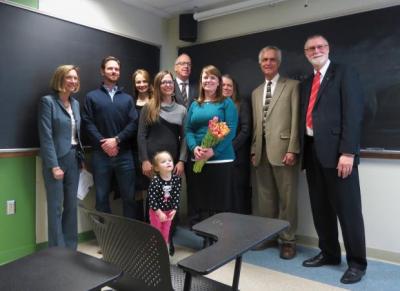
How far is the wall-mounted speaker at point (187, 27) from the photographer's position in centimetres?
370

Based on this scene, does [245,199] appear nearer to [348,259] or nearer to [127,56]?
[348,259]

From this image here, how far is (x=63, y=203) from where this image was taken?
2695 mm

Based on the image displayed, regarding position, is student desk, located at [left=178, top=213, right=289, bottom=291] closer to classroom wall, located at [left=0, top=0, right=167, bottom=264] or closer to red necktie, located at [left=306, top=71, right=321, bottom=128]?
red necktie, located at [left=306, top=71, right=321, bottom=128]

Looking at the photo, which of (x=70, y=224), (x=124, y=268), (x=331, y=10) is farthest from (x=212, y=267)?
(x=331, y=10)

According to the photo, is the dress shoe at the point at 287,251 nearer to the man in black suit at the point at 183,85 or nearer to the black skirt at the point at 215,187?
the black skirt at the point at 215,187

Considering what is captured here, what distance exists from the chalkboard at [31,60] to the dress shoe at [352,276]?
2.65 meters

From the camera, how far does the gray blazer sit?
249 cm

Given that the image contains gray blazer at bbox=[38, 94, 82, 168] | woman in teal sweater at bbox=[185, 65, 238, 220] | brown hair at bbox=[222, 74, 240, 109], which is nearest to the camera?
gray blazer at bbox=[38, 94, 82, 168]

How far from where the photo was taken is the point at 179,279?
1435 mm

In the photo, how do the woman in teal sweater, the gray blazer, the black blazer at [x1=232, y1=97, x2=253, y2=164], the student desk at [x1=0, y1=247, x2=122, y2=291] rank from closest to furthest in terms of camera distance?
1. the student desk at [x1=0, y1=247, x2=122, y2=291]
2. the gray blazer
3. the woman in teal sweater
4. the black blazer at [x1=232, y1=97, x2=253, y2=164]

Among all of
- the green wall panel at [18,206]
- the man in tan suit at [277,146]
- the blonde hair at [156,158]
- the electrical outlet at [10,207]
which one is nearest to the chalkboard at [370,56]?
the man in tan suit at [277,146]

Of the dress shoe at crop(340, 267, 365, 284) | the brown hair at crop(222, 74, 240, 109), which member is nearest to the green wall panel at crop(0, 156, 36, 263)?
the brown hair at crop(222, 74, 240, 109)

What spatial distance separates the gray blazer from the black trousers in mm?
1895

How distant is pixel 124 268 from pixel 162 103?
5.94ft
